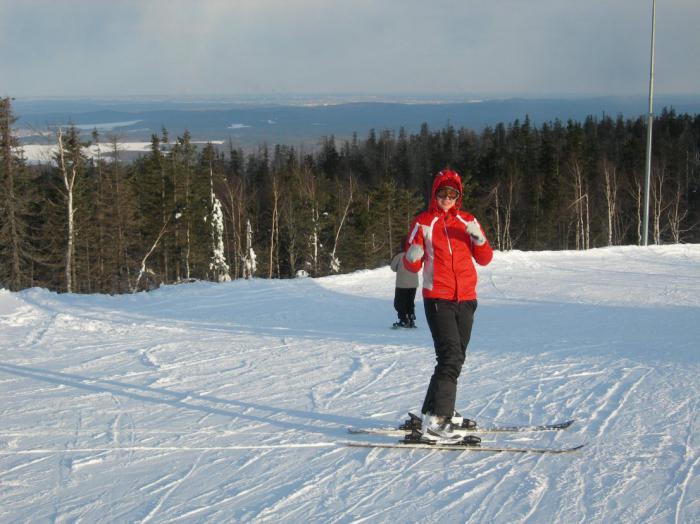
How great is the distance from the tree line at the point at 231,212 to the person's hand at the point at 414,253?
80.2 feet

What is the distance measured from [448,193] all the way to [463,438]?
73.4 inches

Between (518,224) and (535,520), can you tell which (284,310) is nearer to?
(535,520)

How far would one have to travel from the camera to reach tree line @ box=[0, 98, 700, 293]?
33.7 m

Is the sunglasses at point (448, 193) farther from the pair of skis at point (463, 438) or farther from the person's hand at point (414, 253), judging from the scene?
the pair of skis at point (463, 438)

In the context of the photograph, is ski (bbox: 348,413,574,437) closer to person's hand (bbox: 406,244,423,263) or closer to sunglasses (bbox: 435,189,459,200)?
person's hand (bbox: 406,244,423,263)

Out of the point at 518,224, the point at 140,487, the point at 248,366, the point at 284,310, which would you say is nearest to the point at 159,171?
the point at 518,224

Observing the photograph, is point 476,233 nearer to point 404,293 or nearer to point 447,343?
point 447,343

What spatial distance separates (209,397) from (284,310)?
4.91m

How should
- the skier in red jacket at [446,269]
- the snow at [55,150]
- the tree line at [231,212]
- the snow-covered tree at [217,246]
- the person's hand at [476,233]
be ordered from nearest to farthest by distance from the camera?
the person's hand at [476,233] < the skier in red jacket at [446,269] < the snow at [55,150] < the tree line at [231,212] < the snow-covered tree at [217,246]

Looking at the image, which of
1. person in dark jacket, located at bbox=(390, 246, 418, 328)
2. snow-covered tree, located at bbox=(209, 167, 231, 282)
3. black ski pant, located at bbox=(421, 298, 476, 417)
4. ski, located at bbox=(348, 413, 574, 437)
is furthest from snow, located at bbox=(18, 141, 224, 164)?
black ski pant, located at bbox=(421, 298, 476, 417)

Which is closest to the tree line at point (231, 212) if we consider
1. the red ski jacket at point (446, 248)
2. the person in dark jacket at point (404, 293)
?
the person in dark jacket at point (404, 293)

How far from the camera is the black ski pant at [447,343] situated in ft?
15.1

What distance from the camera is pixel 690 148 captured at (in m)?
72.9

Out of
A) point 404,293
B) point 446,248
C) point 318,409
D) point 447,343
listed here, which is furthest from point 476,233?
point 404,293
